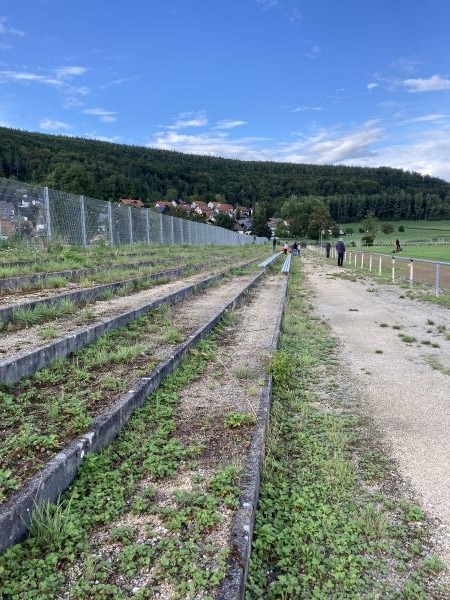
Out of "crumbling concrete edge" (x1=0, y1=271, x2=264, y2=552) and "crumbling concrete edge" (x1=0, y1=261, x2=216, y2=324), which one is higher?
"crumbling concrete edge" (x1=0, y1=261, x2=216, y2=324)

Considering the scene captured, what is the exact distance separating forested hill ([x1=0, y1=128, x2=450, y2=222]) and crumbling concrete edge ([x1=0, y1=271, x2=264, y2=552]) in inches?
3378

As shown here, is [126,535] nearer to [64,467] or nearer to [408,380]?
[64,467]

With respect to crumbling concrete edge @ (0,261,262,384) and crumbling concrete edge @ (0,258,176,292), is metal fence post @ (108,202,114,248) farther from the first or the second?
crumbling concrete edge @ (0,261,262,384)

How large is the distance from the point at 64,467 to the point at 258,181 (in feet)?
540

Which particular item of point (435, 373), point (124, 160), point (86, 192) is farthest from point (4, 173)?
point (435, 373)

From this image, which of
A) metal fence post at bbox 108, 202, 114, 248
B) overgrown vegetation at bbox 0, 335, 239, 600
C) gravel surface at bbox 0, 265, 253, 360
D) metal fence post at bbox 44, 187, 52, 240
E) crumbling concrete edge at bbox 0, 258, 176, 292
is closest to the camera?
overgrown vegetation at bbox 0, 335, 239, 600

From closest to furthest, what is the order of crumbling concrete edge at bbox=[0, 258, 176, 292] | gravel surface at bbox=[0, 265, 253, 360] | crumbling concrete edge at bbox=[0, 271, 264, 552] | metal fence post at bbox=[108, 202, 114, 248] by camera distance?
1. crumbling concrete edge at bbox=[0, 271, 264, 552]
2. gravel surface at bbox=[0, 265, 253, 360]
3. crumbling concrete edge at bbox=[0, 258, 176, 292]
4. metal fence post at bbox=[108, 202, 114, 248]

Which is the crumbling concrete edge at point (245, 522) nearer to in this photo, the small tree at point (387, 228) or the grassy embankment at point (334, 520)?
the grassy embankment at point (334, 520)

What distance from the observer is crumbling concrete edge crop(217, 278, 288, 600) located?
1890 millimetres

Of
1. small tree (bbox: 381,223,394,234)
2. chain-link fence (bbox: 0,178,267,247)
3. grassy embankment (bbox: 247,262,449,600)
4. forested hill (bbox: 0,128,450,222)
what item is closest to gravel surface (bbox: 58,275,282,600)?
grassy embankment (bbox: 247,262,449,600)

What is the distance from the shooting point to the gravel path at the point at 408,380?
319 centimetres

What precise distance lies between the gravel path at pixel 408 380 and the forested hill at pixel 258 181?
80.8 m

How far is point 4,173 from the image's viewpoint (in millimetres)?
68000

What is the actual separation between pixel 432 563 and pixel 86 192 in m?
59.1
